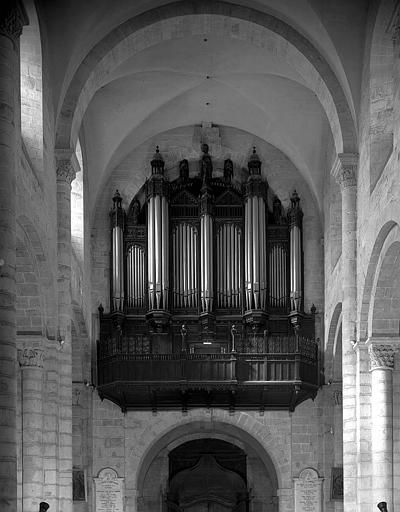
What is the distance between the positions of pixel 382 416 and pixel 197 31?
359 inches

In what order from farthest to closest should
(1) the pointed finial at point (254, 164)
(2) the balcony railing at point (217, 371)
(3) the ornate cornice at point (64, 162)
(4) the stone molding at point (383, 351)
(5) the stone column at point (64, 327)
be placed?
(1) the pointed finial at point (254, 164) < (2) the balcony railing at point (217, 371) < (3) the ornate cornice at point (64, 162) < (5) the stone column at point (64, 327) < (4) the stone molding at point (383, 351)

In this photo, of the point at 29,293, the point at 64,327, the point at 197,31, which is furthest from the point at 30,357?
the point at 197,31

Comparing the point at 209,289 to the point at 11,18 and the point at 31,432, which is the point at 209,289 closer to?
the point at 31,432

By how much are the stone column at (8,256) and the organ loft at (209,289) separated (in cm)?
1372

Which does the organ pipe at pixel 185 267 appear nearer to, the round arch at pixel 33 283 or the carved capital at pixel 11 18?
the round arch at pixel 33 283

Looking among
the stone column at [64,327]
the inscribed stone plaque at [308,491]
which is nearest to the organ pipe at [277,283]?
the inscribed stone plaque at [308,491]

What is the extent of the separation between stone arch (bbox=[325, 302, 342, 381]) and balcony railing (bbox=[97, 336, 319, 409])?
506 mm

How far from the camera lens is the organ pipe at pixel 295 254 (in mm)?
32000

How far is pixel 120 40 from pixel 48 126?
282 centimetres

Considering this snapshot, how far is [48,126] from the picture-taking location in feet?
79.0

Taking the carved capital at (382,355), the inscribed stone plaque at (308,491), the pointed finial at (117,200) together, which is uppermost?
the pointed finial at (117,200)

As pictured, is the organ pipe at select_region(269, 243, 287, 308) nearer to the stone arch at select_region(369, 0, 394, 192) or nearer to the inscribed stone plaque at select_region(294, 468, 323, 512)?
the inscribed stone plaque at select_region(294, 468, 323, 512)

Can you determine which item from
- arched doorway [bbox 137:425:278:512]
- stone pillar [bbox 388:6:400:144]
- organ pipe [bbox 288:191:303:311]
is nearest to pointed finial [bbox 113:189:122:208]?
organ pipe [bbox 288:191:303:311]

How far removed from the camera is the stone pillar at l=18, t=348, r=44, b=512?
22.8 m
